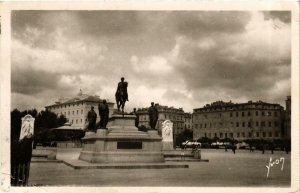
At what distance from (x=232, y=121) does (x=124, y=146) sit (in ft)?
161

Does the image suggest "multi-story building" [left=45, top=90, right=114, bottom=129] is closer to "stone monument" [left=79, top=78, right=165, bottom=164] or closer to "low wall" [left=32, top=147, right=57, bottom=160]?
"low wall" [left=32, top=147, right=57, bottom=160]

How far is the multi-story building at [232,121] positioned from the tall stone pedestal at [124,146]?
27.3 metres

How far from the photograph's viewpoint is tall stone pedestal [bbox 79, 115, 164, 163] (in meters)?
16.6

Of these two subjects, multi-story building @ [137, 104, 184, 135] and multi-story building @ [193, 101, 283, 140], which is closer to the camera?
multi-story building @ [193, 101, 283, 140]

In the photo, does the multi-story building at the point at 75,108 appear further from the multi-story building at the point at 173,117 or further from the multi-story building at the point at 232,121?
the multi-story building at the point at 232,121

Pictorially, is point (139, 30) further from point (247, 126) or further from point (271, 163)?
point (247, 126)

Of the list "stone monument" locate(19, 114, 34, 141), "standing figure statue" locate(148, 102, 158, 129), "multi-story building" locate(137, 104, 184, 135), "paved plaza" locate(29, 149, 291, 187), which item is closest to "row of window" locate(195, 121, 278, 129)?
"multi-story building" locate(137, 104, 184, 135)

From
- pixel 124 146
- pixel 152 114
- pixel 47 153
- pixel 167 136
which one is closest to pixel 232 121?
pixel 167 136

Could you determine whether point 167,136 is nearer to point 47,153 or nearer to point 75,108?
point 47,153

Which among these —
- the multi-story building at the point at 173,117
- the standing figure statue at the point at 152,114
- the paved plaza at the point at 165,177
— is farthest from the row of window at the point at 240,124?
the paved plaza at the point at 165,177

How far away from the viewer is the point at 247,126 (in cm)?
6069

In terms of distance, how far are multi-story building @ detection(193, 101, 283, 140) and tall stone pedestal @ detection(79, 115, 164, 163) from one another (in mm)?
Answer: 27272

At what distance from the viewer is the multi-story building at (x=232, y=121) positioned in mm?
50781

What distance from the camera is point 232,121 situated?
210 feet
